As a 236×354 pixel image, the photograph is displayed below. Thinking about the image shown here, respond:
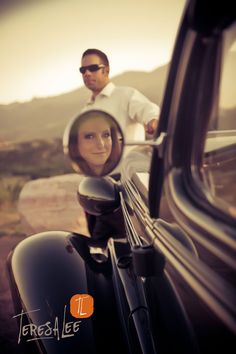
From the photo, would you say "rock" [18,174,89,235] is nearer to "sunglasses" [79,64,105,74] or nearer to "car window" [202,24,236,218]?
"sunglasses" [79,64,105,74]

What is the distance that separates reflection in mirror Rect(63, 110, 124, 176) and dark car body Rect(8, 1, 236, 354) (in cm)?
12

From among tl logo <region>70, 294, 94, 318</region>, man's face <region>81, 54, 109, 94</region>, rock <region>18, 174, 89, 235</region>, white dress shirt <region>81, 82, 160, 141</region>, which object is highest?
man's face <region>81, 54, 109, 94</region>

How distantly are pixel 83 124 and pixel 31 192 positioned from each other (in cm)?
562

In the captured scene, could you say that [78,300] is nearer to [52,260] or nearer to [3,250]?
[52,260]

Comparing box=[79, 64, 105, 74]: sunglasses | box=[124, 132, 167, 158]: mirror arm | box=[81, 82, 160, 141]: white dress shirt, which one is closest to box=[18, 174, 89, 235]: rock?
box=[81, 82, 160, 141]: white dress shirt

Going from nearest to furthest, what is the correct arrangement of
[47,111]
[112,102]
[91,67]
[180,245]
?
[180,245] → [91,67] → [112,102] → [47,111]

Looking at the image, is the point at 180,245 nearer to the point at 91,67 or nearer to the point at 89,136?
the point at 89,136

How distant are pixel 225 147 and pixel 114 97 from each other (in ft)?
3.60

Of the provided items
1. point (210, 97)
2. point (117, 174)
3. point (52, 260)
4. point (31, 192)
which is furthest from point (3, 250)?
point (210, 97)

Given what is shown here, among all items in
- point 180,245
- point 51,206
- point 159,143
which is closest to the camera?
point 180,245

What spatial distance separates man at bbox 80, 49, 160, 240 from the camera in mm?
1689

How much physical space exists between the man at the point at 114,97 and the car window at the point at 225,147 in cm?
64

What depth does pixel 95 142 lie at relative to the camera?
1134 mm

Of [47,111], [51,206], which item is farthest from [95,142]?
[51,206]
